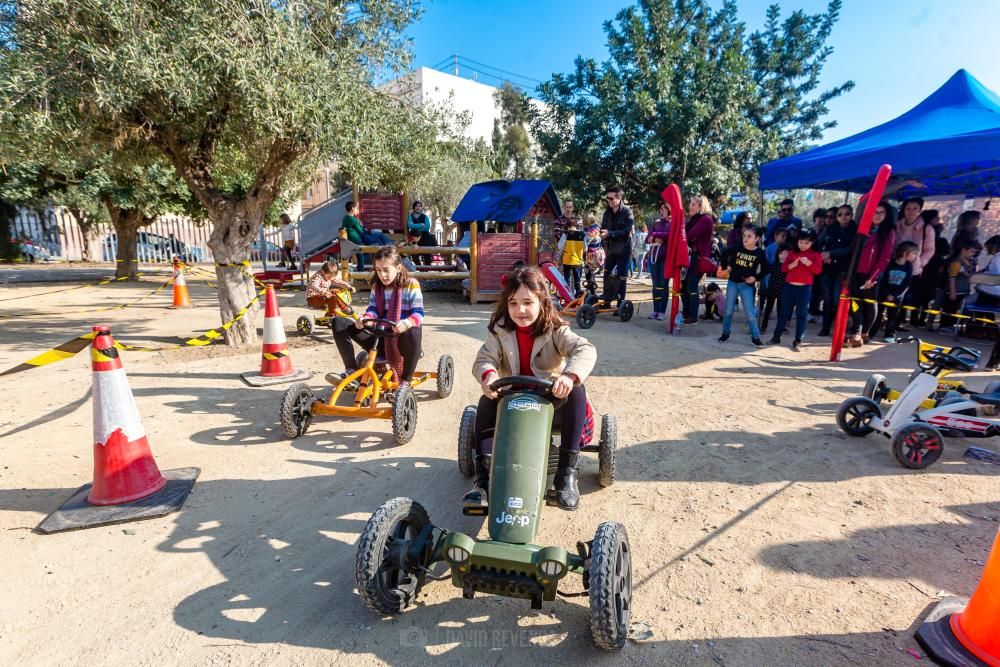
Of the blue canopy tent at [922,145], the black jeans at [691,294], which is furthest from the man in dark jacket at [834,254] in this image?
the black jeans at [691,294]

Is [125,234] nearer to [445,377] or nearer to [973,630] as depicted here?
[445,377]

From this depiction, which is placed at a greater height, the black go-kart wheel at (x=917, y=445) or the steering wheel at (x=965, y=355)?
the steering wheel at (x=965, y=355)

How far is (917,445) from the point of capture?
4.01 metres

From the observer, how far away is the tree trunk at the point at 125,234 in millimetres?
17438

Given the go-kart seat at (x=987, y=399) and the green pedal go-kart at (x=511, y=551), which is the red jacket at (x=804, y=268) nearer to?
the go-kart seat at (x=987, y=399)

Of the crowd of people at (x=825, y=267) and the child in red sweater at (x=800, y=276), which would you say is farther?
the crowd of people at (x=825, y=267)

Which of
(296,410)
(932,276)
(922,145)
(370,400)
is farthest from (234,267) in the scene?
(932,276)

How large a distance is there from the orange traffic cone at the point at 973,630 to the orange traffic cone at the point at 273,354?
5976 millimetres

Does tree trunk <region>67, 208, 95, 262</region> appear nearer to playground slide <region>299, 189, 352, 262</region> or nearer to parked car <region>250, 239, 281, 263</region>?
parked car <region>250, 239, 281, 263</region>

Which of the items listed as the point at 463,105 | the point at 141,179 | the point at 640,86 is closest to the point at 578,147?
the point at 640,86

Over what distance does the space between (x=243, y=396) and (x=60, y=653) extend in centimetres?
364

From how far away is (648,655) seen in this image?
2.31m

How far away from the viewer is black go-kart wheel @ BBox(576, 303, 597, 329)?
30.9ft

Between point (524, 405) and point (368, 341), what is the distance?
3036mm
